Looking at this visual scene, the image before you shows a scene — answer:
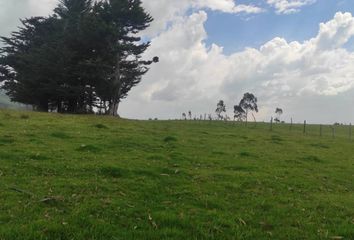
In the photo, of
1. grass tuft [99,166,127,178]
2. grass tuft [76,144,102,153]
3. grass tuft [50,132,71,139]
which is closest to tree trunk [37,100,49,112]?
grass tuft [50,132,71,139]

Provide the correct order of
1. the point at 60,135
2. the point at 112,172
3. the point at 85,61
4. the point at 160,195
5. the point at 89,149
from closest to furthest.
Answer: the point at 160,195, the point at 112,172, the point at 89,149, the point at 60,135, the point at 85,61

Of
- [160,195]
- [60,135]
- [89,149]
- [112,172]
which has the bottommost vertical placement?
[160,195]

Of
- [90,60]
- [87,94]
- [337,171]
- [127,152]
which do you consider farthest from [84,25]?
[337,171]

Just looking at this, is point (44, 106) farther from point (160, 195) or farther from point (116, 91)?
point (160, 195)

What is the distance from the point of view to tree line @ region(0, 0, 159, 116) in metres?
53.8

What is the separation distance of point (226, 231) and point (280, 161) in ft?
44.7

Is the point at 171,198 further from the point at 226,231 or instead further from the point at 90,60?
the point at 90,60

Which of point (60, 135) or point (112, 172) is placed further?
point (60, 135)

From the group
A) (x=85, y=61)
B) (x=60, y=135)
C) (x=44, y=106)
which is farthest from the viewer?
(x=44, y=106)

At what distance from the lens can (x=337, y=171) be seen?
2086 cm

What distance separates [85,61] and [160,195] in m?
43.8

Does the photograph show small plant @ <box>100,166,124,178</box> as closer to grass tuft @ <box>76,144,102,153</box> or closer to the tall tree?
grass tuft @ <box>76,144,102,153</box>

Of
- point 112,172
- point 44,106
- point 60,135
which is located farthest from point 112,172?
point 44,106

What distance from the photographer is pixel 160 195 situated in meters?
12.3
